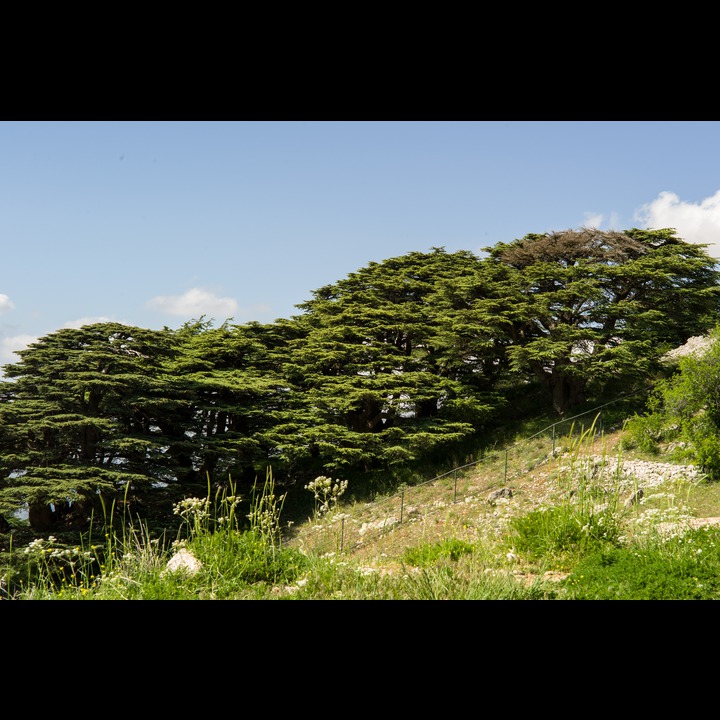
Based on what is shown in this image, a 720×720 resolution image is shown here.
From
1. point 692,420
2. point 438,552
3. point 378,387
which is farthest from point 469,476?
point 438,552

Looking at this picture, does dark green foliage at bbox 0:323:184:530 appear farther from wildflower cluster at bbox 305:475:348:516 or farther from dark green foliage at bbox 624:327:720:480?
dark green foliage at bbox 624:327:720:480

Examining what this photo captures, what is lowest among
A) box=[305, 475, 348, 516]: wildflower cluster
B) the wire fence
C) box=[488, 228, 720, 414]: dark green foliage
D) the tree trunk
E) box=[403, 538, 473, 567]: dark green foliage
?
the wire fence

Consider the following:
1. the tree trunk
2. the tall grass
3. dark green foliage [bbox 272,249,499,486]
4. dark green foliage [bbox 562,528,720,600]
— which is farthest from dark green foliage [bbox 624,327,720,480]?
dark green foliage [bbox 562,528,720,600]

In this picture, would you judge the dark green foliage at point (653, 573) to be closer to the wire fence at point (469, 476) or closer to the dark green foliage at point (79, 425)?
the wire fence at point (469, 476)

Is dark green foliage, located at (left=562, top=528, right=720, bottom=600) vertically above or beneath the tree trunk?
beneath

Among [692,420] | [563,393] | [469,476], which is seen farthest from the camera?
[563,393]

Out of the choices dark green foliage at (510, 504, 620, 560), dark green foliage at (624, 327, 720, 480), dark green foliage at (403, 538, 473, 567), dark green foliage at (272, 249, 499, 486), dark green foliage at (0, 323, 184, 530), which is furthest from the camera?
dark green foliage at (272, 249, 499, 486)

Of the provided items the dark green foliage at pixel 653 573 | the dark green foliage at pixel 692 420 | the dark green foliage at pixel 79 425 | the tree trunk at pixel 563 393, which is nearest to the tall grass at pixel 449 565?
the dark green foliage at pixel 653 573

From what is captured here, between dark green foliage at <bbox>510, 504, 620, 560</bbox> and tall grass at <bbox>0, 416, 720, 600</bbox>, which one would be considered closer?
tall grass at <bbox>0, 416, 720, 600</bbox>

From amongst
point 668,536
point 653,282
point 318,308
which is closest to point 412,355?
point 318,308

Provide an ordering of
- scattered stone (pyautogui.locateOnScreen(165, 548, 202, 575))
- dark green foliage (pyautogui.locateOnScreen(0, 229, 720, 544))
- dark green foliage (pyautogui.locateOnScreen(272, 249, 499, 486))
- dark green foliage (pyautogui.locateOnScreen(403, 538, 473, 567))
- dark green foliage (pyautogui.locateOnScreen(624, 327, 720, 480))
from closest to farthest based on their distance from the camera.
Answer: scattered stone (pyautogui.locateOnScreen(165, 548, 202, 575)) → dark green foliage (pyautogui.locateOnScreen(403, 538, 473, 567)) → dark green foliage (pyautogui.locateOnScreen(624, 327, 720, 480)) → dark green foliage (pyautogui.locateOnScreen(0, 229, 720, 544)) → dark green foliage (pyautogui.locateOnScreen(272, 249, 499, 486))

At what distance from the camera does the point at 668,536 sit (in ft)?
13.2

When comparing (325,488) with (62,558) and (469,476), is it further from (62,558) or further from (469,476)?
(469,476)
